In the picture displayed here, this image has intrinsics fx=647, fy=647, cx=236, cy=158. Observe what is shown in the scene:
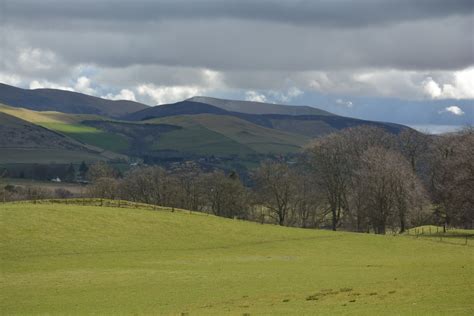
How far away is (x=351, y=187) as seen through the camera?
11775 cm

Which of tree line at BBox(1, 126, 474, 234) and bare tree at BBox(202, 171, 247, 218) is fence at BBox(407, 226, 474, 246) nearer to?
tree line at BBox(1, 126, 474, 234)

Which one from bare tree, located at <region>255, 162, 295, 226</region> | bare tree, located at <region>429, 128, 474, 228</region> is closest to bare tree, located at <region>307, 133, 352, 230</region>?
bare tree, located at <region>255, 162, 295, 226</region>

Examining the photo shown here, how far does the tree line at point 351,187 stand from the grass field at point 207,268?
1763 cm

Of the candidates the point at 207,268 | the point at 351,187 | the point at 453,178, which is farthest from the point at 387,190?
the point at 207,268

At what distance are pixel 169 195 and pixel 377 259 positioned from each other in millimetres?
80530

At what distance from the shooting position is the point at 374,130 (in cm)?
13075

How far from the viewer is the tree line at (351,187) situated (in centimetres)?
10119

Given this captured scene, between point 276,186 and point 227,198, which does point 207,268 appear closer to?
point 276,186

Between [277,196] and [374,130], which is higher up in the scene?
[374,130]

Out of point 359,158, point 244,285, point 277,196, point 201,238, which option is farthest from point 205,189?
point 244,285

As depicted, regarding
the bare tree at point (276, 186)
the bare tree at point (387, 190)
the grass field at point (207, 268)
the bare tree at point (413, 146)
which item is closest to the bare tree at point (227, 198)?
the bare tree at point (276, 186)

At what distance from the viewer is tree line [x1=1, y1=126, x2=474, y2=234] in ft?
332

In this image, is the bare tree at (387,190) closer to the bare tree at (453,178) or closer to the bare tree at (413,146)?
the bare tree at (453,178)

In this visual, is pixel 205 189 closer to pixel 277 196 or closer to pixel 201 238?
pixel 277 196
